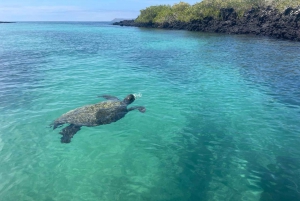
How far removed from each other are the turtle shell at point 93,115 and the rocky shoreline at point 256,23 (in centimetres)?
3902

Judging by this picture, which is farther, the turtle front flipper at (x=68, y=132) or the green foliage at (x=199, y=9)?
the green foliage at (x=199, y=9)

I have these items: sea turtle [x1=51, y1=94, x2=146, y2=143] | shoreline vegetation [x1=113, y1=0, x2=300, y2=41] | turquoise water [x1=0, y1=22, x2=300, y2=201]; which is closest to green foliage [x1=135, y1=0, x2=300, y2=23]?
shoreline vegetation [x1=113, y1=0, x2=300, y2=41]

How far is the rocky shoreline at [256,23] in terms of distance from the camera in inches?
1738

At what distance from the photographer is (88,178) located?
23.0 feet

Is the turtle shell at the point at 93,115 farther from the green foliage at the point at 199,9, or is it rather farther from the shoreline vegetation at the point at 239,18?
the green foliage at the point at 199,9

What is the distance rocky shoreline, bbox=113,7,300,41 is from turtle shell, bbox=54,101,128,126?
39.0 meters

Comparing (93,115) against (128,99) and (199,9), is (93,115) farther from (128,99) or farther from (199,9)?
(199,9)

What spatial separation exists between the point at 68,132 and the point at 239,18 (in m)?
63.7

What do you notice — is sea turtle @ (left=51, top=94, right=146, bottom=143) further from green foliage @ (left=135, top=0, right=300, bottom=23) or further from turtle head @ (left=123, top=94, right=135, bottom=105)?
green foliage @ (left=135, top=0, right=300, bottom=23)

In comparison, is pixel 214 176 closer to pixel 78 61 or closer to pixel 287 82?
pixel 287 82

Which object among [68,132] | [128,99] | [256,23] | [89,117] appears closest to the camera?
[68,132]

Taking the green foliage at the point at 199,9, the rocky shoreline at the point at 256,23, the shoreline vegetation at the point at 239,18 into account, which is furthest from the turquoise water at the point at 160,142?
the green foliage at the point at 199,9

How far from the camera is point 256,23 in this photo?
54719 millimetres

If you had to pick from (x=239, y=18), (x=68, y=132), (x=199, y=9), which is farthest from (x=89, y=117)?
(x=199, y=9)
